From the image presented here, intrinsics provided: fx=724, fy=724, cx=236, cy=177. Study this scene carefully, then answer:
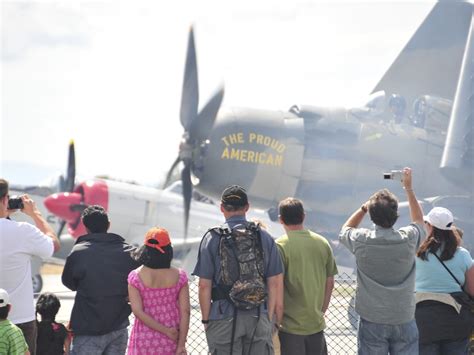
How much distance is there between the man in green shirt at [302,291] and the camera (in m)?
4.45

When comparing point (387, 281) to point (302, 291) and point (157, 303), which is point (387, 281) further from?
point (157, 303)

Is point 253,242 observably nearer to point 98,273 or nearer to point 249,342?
point 249,342

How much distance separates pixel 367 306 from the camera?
14.5 ft

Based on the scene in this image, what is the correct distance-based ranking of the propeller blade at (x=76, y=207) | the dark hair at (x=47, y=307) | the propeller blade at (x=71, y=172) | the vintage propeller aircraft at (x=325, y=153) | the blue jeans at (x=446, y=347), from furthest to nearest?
the propeller blade at (x=71, y=172), the propeller blade at (x=76, y=207), the vintage propeller aircraft at (x=325, y=153), the dark hair at (x=47, y=307), the blue jeans at (x=446, y=347)

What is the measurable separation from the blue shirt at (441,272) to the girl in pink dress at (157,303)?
1.57 meters

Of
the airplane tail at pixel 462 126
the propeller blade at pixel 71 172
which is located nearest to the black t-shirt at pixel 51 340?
the airplane tail at pixel 462 126

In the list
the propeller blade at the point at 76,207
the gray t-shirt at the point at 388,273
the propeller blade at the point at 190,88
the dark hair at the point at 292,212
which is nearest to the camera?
the gray t-shirt at the point at 388,273

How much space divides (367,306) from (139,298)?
1387mm

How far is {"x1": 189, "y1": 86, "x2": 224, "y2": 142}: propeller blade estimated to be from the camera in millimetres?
12781

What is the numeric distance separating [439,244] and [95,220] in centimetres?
223

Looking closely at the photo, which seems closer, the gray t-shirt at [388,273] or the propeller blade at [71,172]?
the gray t-shirt at [388,273]

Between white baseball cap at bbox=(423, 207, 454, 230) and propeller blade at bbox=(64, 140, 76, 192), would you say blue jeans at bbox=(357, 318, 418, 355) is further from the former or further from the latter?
propeller blade at bbox=(64, 140, 76, 192)

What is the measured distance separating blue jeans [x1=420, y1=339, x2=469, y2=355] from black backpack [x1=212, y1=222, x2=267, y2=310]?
1239mm

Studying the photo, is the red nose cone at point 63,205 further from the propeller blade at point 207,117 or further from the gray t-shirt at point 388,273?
the gray t-shirt at point 388,273
